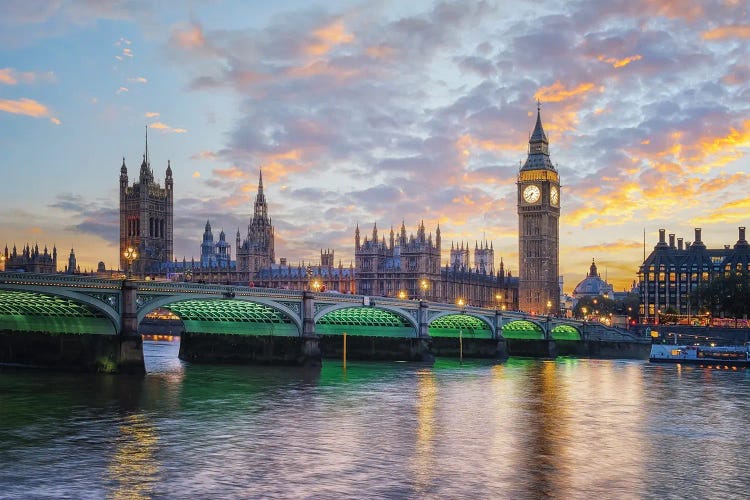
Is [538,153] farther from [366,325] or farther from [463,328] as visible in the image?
[366,325]

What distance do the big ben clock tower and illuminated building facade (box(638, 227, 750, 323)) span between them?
20.3m

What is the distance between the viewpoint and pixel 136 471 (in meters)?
28.0

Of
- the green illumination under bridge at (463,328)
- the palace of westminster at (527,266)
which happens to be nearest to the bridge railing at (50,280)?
the green illumination under bridge at (463,328)

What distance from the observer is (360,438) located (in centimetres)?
3556

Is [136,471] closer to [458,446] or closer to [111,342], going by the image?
[458,446]

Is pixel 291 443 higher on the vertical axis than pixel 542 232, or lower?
lower

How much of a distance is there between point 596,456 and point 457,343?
238 ft

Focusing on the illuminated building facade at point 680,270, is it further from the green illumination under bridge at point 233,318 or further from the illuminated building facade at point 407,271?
the green illumination under bridge at point 233,318

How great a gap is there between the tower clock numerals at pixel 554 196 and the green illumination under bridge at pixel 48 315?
131m

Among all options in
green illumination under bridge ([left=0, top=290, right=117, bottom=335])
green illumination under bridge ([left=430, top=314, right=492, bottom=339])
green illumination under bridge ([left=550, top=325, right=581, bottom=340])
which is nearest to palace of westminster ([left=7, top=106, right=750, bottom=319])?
green illumination under bridge ([left=550, top=325, right=581, bottom=340])

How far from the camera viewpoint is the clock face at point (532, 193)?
17688 centimetres

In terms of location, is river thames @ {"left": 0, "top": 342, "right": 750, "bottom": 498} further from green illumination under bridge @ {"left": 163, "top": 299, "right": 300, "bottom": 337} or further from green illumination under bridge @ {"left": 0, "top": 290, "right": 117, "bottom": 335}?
green illumination under bridge @ {"left": 163, "top": 299, "right": 300, "bottom": 337}

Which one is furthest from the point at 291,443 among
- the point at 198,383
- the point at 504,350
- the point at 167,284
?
the point at 504,350

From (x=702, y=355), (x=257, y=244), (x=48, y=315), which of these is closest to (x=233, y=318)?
(x=48, y=315)
